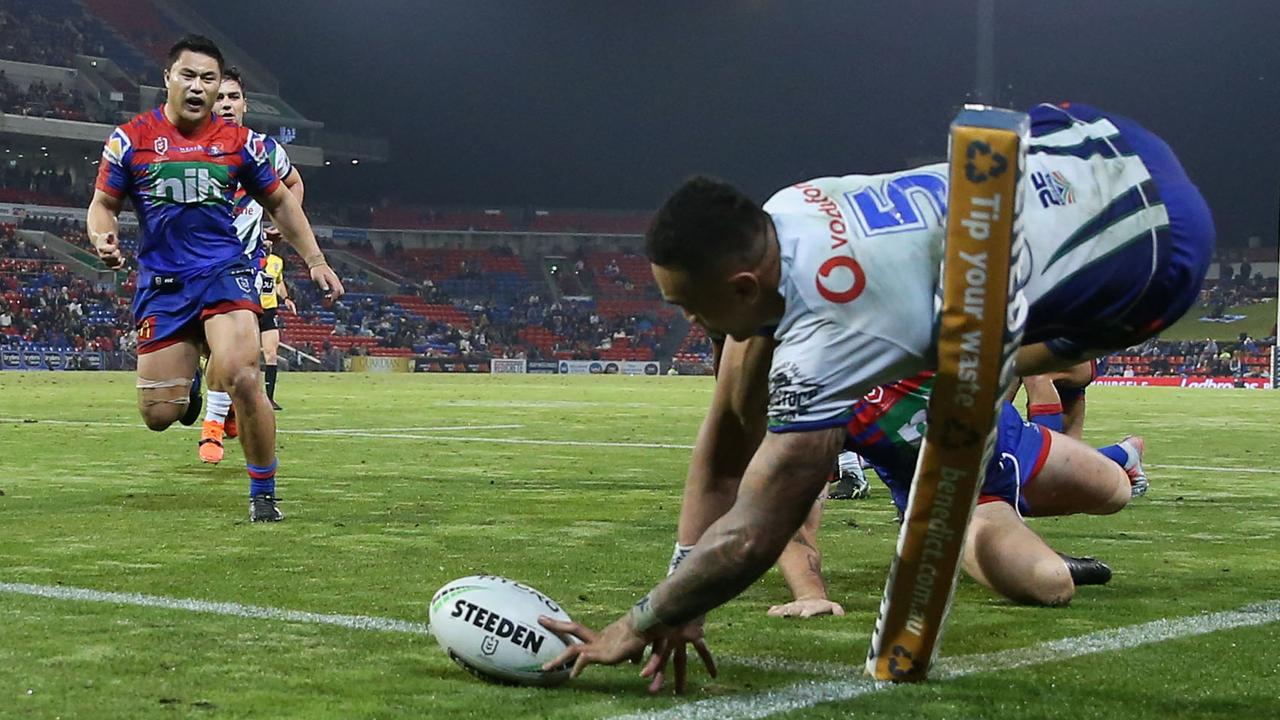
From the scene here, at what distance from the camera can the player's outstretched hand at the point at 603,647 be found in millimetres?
3352

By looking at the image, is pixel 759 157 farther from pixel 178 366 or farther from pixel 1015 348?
pixel 1015 348

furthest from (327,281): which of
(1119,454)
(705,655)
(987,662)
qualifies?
(987,662)

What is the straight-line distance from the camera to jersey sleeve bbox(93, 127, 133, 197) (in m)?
7.43

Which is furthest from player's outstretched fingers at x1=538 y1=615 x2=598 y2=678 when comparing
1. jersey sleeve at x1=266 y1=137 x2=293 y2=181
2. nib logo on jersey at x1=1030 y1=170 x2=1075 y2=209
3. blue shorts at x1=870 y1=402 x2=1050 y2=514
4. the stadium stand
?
the stadium stand

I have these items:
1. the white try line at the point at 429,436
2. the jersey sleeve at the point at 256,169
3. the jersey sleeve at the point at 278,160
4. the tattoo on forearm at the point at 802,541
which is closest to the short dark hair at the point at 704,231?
the tattoo on forearm at the point at 802,541

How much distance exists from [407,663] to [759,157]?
214ft

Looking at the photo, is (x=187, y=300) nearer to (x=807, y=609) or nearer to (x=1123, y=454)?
(x=807, y=609)

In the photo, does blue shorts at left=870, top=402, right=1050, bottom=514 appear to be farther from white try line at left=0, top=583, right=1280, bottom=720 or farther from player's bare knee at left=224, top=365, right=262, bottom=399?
player's bare knee at left=224, top=365, right=262, bottom=399

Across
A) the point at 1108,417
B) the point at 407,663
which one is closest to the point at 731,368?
the point at 407,663

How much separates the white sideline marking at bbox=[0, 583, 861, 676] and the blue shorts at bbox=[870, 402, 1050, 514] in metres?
1.40

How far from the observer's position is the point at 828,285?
10.0ft

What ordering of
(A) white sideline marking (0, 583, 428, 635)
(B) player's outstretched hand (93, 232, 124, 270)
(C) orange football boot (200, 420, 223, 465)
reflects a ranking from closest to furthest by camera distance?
(A) white sideline marking (0, 583, 428, 635) → (B) player's outstretched hand (93, 232, 124, 270) → (C) orange football boot (200, 420, 223, 465)

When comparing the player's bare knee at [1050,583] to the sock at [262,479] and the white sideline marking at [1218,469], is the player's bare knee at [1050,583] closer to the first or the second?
the sock at [262,479]

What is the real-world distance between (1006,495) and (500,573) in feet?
6.28
